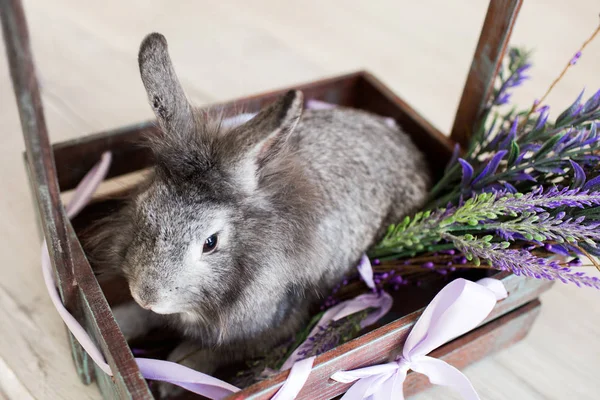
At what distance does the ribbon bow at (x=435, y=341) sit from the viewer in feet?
2.66

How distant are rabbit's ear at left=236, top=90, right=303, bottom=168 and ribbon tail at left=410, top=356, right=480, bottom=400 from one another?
36cm

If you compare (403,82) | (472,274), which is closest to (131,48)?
(403,82)

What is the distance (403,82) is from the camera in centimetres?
171

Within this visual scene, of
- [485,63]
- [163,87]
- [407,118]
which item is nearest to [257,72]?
[407,118]

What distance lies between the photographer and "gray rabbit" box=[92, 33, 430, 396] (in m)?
0.76

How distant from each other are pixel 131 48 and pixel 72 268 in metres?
1.04

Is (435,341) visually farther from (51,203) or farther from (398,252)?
(51,203)

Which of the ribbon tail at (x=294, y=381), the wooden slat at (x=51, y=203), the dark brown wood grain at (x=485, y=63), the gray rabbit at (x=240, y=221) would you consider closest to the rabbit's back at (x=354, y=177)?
the gray rabbit at (x=240, y=221)

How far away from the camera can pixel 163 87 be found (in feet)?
2.57

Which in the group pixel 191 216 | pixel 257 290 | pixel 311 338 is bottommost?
pixel 311 338

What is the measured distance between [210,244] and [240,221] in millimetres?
51

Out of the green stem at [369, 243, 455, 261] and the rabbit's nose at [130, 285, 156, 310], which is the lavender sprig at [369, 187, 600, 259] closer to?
the green stem at [369, 243, 455, 261]

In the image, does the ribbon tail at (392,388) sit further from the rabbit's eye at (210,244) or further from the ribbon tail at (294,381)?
the rabbit's eye at (210,244)

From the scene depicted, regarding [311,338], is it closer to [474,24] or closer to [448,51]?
[448,51]
